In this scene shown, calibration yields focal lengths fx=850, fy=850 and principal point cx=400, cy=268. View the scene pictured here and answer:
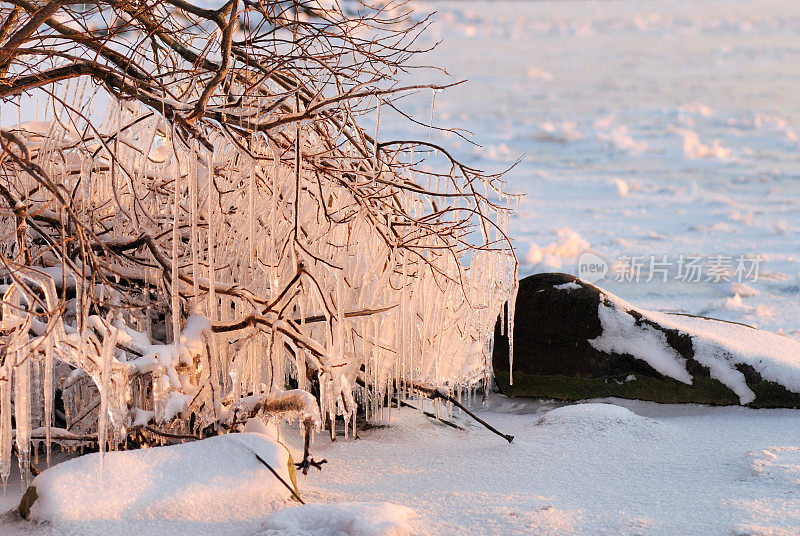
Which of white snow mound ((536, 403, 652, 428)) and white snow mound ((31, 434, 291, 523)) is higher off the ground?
white snow mound ((31, 434, 291, 523))

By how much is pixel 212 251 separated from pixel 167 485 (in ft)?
2.75

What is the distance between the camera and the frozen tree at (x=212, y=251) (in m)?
2.88

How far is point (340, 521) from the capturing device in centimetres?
245

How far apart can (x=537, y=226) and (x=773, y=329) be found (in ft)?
12.8

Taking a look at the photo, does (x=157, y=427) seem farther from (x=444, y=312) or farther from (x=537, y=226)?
(x=537, y=226)

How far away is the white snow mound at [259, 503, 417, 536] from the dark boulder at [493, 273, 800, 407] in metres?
2.41

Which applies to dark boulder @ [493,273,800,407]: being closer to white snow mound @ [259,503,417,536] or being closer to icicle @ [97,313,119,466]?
white snow mound @ [259,503,417,536]

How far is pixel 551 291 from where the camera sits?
5.01 metres

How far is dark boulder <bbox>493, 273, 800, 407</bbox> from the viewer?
4613 millimetres

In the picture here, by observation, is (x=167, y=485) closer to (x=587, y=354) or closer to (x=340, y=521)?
(x=340, y=521)

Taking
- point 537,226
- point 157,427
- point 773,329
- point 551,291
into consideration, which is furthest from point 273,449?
point 537,226

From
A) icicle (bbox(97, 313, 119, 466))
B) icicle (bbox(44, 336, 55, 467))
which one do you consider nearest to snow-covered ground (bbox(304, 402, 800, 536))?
icicle (bbox(97, 313, 119, 466))

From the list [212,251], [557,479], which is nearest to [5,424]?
[212,251]

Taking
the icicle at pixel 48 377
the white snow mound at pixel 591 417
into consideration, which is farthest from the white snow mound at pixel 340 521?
the white snow mound at pixel 591 417
